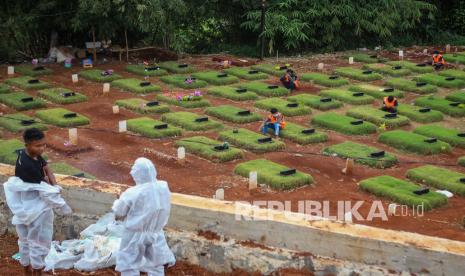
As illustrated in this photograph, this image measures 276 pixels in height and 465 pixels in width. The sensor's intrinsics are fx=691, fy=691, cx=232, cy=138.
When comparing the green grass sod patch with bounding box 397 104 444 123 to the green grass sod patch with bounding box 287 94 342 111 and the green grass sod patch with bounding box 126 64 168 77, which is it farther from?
the green grass sod patch with bounding box 126 64 168 77

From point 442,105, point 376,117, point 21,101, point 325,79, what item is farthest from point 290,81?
point 21,101

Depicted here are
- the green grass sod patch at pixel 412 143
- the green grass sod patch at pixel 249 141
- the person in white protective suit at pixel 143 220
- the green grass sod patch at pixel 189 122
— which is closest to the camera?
the person in white protective suit at pixel 143 220

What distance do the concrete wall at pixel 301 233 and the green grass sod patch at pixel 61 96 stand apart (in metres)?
8.16

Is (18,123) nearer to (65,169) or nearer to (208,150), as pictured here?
(65,169)

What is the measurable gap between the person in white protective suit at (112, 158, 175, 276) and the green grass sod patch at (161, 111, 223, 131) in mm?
7823

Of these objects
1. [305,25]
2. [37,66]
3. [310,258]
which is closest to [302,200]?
[310,258]

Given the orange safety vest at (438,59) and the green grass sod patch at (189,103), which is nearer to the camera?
the green grass sod patch at (189,103)

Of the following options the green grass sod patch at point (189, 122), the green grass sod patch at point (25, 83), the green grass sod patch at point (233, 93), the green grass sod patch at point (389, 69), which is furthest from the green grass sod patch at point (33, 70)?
the green grass sod patch at point (389, 69)

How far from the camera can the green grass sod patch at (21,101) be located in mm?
14477

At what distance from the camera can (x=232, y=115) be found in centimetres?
1404

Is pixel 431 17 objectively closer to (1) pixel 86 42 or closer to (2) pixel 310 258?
(1) pixel 86 42

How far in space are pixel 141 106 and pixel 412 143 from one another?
220 inches

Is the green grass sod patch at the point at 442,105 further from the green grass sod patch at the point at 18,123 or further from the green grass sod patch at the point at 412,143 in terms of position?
the green grass sod patch at the point at 18,123

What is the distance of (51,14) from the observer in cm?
1905
